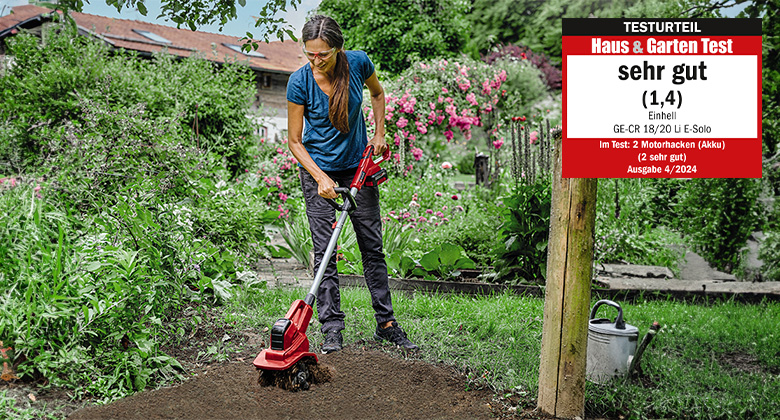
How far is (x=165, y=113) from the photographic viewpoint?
6.70 metres

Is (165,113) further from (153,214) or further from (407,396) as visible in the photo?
(407,396)

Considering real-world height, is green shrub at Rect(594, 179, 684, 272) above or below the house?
below

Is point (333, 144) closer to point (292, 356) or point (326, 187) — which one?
point (326, 187)

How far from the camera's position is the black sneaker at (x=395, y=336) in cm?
306

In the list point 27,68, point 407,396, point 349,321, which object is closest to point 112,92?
point 27,68

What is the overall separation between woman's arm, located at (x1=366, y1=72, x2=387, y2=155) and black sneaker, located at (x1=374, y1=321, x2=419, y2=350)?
0.97 metres

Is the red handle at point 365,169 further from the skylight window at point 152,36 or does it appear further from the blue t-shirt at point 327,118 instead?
the skylight window at point 152,36

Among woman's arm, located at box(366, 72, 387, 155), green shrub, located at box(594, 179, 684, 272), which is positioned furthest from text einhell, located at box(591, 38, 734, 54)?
green shrub, located at box(594, 179, 684, 272)

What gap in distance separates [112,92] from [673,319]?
231 inches

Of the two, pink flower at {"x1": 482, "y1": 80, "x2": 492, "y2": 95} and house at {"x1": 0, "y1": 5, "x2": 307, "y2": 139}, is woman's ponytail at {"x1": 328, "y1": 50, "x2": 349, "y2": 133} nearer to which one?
pink flower at {"x1": 482, "y1": 80, "x2": 492, "y2": 95}

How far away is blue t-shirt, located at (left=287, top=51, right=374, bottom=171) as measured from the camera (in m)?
2.93

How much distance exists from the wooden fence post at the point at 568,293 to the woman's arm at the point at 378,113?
1.09m

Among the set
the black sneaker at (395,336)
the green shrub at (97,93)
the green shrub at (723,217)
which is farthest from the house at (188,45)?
the black sneaker at (395,336)

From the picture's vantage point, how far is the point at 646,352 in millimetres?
3150
